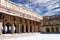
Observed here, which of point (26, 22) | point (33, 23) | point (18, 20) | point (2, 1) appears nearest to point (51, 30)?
point (33, 23)

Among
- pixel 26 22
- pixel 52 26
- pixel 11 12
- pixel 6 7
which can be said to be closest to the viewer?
pixel 6 7

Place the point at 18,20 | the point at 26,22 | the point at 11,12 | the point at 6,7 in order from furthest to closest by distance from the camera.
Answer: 1. the point at 26,22
2. the point at 18,20
3. the point at 11,12
4. the point at 6,7

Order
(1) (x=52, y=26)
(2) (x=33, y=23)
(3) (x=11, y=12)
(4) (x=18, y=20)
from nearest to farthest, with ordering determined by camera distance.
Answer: (3) (x=11, y=12) → (4) (x=18, y=20) → (2) (x=33, y=23) → (1) (x=52, y=26)

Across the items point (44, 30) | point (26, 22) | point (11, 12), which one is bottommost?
point (44, 30)

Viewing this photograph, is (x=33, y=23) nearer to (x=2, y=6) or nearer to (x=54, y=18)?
(x=54, y=18)

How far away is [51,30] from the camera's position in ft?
127

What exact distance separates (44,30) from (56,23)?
3841mm

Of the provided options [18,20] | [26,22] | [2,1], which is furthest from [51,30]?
[2,1]

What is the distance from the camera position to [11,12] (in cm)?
1831

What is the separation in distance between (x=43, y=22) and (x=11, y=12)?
20.0 meters

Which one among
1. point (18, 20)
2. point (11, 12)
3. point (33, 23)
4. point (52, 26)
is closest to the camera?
point (11, 12)

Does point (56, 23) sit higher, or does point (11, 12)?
point (11, 12)

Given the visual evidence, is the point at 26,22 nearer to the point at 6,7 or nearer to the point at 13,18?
the point at 13,18

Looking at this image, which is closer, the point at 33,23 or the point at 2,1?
the point at 2,1
